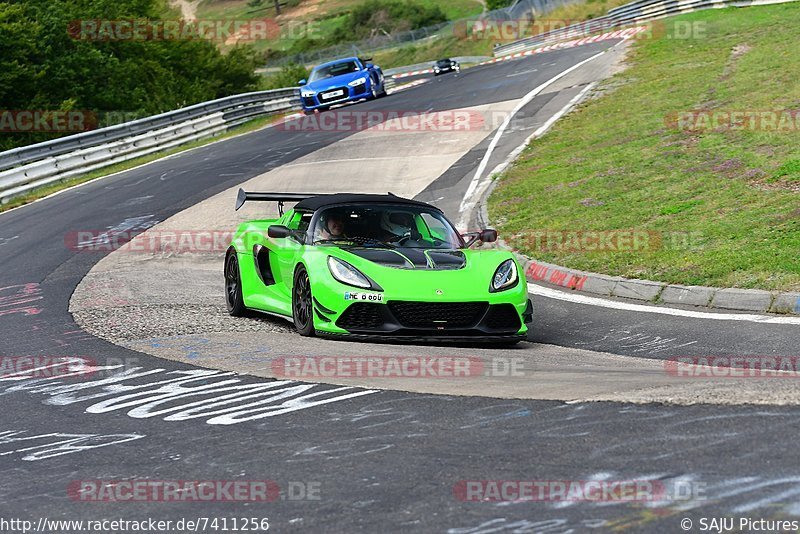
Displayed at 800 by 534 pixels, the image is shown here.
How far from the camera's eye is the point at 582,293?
12.4m

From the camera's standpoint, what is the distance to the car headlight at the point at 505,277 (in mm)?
9953

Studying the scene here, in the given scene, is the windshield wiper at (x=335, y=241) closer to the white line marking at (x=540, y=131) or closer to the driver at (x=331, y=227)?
the driver at (x=331, y=227)

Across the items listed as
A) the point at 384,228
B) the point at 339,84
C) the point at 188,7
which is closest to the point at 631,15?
the point at 339,84

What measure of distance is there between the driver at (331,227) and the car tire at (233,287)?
1.35 metres

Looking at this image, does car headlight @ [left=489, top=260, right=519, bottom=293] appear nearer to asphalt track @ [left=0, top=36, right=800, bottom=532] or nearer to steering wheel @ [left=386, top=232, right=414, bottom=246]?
asphalt track @ [left=0, top=36, right=800, bottom=532]

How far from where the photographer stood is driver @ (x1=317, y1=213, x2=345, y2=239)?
1080cm

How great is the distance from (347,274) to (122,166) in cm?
2083

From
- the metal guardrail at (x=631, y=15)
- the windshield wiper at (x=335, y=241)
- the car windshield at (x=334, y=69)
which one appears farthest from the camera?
the metal guardrail at (x=631, y=15)

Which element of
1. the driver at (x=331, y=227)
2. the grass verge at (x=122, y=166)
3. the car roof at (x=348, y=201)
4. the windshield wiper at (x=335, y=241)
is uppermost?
the car roof at (x=348, y=201)

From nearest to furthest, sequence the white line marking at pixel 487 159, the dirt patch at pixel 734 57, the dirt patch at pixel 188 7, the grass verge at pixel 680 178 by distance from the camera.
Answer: the grass verge at pixel 680 178 < the white line marking at pixel 487 159 < the dirt patch at pixel 734 57 < the dirt patch at pixel 188 7

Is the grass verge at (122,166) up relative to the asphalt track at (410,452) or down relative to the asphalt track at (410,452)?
down

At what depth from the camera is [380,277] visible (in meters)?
9.71

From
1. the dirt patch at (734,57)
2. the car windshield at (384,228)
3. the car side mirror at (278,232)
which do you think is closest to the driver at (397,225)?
the car windshield at (384,228)

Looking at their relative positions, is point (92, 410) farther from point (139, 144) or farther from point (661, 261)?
point (139, 144)
